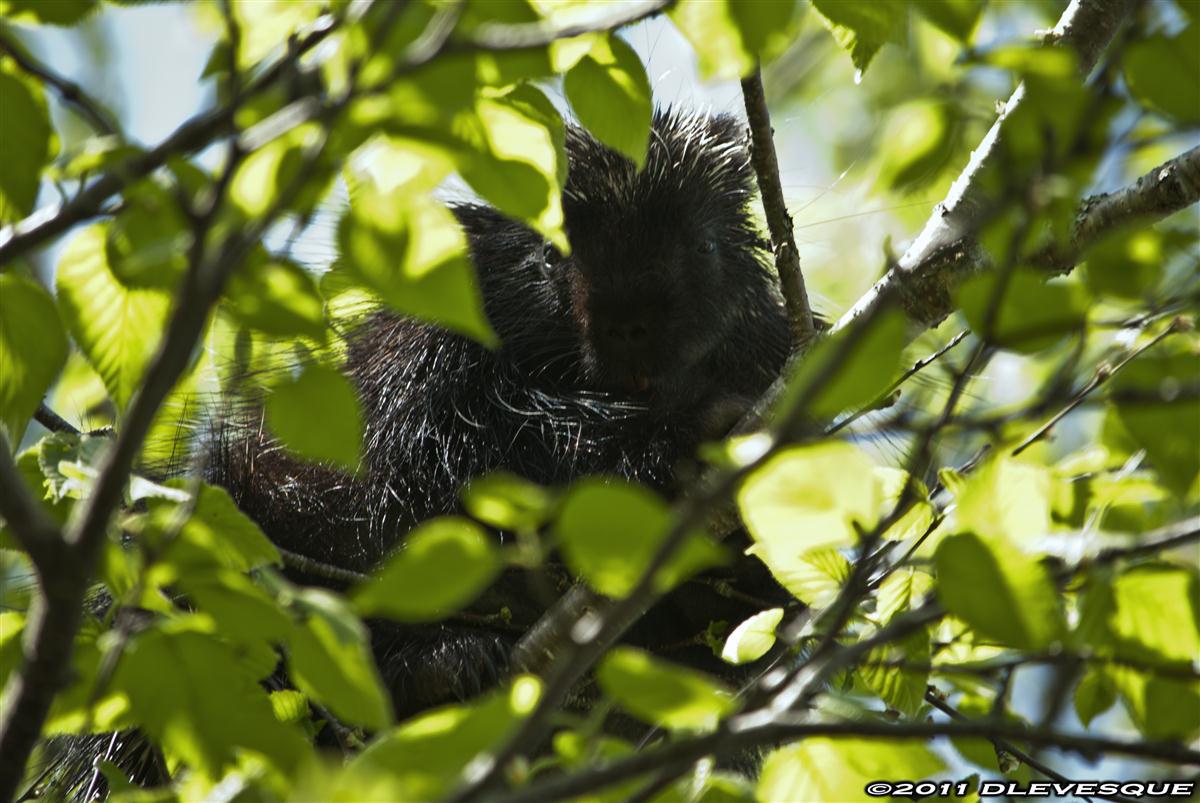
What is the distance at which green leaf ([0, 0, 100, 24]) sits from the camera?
4.15 ft

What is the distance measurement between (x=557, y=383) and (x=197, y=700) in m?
2.44

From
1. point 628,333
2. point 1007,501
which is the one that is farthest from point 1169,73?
point 628,333

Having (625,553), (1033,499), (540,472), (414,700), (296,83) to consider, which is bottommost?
(414,700)

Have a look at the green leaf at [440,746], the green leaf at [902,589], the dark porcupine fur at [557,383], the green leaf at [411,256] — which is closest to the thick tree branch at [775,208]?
the green leaf at [902,589]

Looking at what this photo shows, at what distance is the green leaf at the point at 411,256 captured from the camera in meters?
1.07

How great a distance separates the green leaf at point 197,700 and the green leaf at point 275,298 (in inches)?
13.3

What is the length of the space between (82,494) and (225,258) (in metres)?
0.64

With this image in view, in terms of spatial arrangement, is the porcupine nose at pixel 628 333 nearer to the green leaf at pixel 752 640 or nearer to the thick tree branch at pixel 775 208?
the thick tree branch at pixel 775 208

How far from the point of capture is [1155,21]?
1.39 meters

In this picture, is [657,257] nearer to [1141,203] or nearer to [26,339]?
[1141,203]

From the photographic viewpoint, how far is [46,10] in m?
1.27

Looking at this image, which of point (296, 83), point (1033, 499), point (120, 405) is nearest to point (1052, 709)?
point (1033, 499)

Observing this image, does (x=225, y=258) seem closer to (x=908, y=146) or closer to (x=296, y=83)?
(x=296, y=83)

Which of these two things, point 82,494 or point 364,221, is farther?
point 82,494
